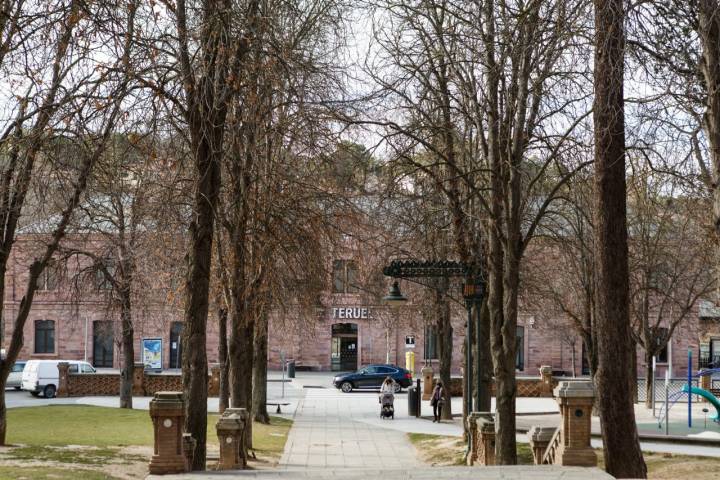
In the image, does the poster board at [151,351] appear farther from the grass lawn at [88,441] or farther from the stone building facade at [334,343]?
the grass lawn at [88,441]

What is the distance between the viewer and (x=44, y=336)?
64500 millimetres

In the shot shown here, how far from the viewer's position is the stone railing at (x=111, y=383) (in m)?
45.6

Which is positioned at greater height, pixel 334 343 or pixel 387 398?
pixel 334 343

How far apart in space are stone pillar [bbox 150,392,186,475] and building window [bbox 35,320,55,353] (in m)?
53.0

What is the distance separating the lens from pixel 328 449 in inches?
1019

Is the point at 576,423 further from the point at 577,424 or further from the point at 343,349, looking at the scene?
the point at 343,349

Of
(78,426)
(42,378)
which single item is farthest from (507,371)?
(42,378)

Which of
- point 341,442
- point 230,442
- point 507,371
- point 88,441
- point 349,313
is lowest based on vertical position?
point 341,442

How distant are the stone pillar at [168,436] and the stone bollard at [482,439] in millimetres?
6779

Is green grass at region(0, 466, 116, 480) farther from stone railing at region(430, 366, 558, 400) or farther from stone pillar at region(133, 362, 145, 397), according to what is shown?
stone railing at region(430, 366, 558, 400)

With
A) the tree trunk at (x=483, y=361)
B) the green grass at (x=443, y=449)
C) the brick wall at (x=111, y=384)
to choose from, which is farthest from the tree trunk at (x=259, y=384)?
the brick wall at (x=111, y=384)

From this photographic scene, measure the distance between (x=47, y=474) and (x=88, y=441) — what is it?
8240 mm

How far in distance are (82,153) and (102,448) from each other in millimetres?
11039

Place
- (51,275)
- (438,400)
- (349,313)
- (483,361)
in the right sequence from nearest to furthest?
1. (483,361)
2. (51,275)
3. (438,400)
4. (349,313)
